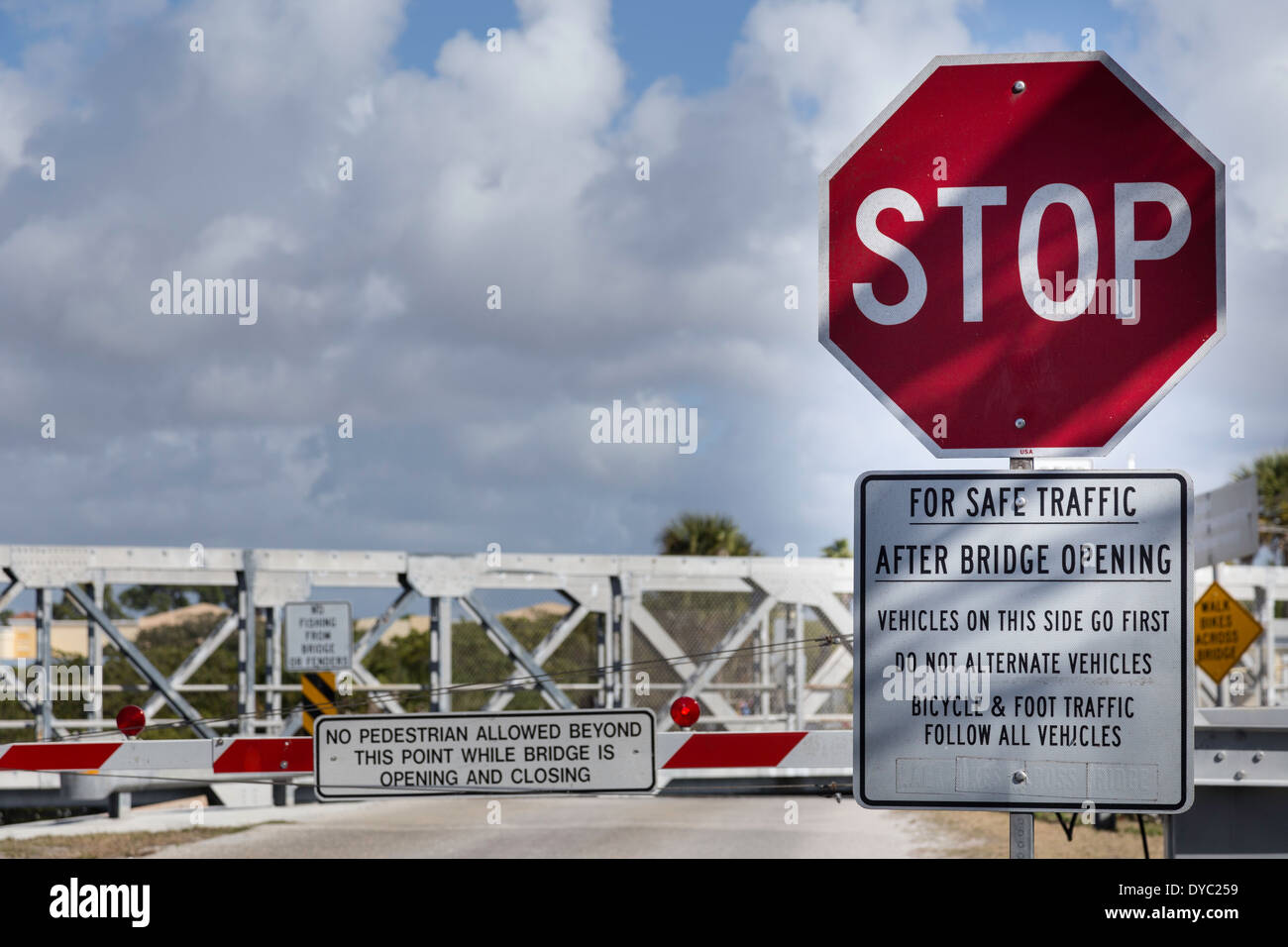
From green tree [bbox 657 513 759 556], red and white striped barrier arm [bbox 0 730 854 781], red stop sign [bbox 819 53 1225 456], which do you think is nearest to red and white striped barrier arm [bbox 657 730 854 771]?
red and white striped barrier arm [bbox 0 730 854 781]

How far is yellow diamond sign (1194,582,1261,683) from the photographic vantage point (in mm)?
16953

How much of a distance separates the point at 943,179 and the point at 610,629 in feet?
47.0

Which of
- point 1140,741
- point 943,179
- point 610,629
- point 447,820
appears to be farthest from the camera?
point 447,820

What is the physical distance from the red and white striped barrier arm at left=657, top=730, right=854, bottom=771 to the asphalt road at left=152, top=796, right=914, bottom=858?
864cm

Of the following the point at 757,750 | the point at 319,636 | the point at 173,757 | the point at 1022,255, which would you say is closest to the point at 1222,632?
the point at 319,636

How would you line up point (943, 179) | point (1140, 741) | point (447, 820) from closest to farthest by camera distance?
point (1140, 741) < point (943, 179) < point (447, 820)

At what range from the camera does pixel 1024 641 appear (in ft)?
8.91

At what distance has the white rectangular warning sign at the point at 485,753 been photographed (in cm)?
364

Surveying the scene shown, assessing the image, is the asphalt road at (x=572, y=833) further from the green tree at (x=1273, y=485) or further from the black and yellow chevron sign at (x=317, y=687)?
the green tree at (x=1273, y=485)

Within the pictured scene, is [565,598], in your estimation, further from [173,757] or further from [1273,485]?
[1273,485]

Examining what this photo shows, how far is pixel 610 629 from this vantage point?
55.6 feet
